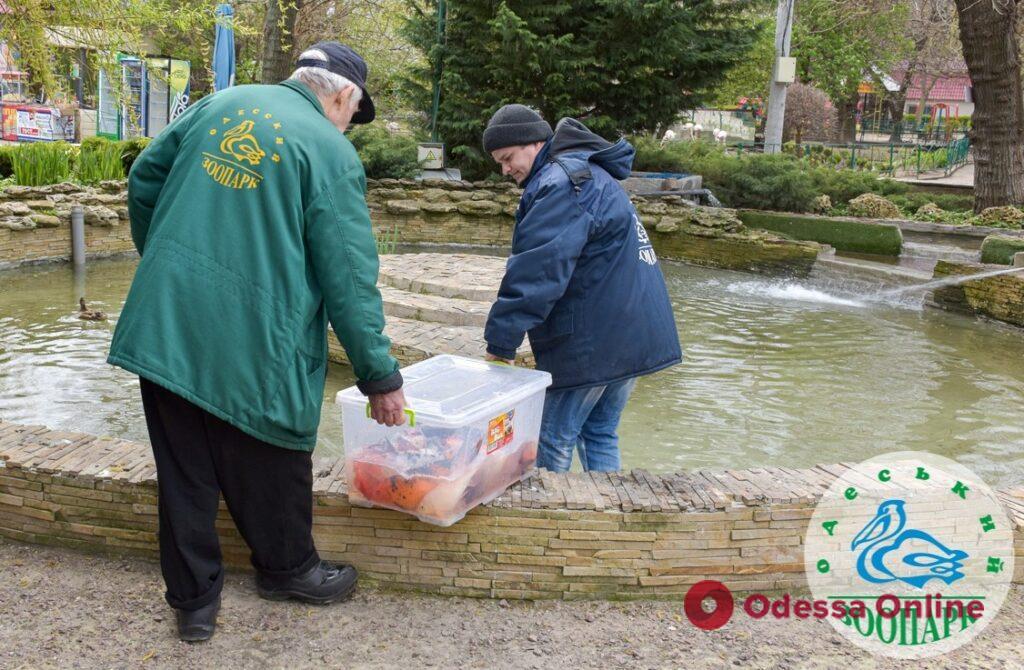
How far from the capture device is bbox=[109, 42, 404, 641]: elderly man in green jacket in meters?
2.74

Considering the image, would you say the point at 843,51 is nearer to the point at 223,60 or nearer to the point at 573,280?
the point at 223,60

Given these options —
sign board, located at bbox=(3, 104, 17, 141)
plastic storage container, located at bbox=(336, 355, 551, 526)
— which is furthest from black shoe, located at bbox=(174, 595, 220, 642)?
sign board, located at bbox=(3, 104, 17, 141)

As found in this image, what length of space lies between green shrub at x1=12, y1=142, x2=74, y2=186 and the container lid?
10.4 meters

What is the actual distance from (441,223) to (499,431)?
1185 cm

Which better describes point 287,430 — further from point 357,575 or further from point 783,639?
point 783,639

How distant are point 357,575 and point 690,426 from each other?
11.2ft

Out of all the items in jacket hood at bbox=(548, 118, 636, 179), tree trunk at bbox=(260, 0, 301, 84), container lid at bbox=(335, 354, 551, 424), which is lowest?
container lid at bbox=(335, 354, 551, 424)

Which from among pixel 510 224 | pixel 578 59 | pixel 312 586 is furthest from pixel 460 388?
pixel 578 59

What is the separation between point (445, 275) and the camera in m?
8.65

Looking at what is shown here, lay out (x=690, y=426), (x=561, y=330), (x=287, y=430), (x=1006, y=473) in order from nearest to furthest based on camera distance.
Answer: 1. (x=287, y=430)
2. (x=561, y=330)
3. (x=1006, y=473)
4. (x=690, y=426)

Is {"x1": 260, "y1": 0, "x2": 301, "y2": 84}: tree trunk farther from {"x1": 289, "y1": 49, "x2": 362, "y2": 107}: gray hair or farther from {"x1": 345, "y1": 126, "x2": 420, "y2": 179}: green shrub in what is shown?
{"x1": 289, "y1": 49, "x2": 362, "y2": 107}: gray hair

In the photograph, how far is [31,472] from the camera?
136 inches

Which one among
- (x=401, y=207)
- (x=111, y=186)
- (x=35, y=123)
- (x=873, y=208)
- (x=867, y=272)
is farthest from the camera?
(x=35, y=123)

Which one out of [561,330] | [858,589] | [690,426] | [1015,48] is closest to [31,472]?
[561,330]
